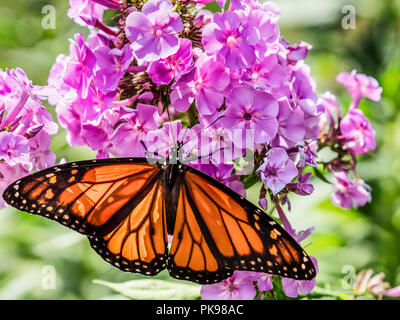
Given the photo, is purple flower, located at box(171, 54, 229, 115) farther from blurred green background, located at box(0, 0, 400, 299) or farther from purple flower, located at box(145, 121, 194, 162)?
blurred green background, located at box(0, 0, 400, 299)

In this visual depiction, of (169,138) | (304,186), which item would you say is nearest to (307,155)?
(304,186)

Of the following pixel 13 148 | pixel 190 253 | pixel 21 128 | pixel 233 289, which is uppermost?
pixel 21 128

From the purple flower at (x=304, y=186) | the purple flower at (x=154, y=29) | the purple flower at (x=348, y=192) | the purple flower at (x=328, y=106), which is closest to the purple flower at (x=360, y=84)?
the purple flower at (x=328, y=106)

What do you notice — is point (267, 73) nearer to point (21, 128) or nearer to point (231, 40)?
point (231, 40)

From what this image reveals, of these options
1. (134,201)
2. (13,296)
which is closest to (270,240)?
(134,201)

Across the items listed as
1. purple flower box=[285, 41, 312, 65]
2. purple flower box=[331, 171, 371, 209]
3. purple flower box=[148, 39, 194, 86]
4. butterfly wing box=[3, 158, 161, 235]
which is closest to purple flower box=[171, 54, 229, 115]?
purple flower box=[148, 39, 194, 86]

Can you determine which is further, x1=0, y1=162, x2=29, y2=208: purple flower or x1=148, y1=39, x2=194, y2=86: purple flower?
x1=0, y1=162, x2=29, y2=208: purple flower
